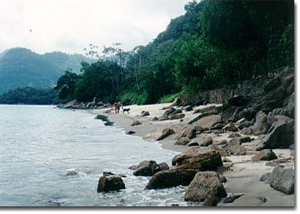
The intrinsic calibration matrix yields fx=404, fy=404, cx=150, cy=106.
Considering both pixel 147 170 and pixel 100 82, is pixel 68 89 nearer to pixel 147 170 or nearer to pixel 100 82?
pixel 100 82

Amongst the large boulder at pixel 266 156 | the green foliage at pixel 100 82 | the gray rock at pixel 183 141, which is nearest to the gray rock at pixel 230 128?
the gray rock at pixel 183 141

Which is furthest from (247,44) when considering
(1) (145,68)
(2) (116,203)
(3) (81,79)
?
(3) (81,79)

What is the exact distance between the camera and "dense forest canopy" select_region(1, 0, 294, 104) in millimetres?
8961

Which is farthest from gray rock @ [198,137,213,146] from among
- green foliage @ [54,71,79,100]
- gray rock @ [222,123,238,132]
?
green foliage @ [54,71,79,100]

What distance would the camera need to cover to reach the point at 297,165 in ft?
15.6

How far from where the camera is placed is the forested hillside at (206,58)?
8867 millimetres

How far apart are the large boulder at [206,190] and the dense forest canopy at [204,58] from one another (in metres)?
1.99

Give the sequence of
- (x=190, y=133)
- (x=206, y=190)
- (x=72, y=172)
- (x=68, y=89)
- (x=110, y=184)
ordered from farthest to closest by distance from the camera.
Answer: (x=68, y=89)
(x=190, y=133)
(x=72, y=172)
(x=110, y=184)
(x=206, y=190)

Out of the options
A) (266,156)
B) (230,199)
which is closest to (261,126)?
(266,156)

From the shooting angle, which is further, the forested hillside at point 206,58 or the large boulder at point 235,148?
the forested hillside at point 206,58

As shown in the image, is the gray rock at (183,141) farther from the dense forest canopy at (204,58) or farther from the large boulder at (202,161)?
the large boulder at (202,161)

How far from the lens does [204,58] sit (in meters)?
22.4

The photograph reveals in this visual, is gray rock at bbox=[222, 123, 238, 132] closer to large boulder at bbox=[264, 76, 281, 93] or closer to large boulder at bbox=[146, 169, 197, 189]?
large boulder at bbox=[264, 76, 281, 93]

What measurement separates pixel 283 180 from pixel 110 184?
2.44 metres
